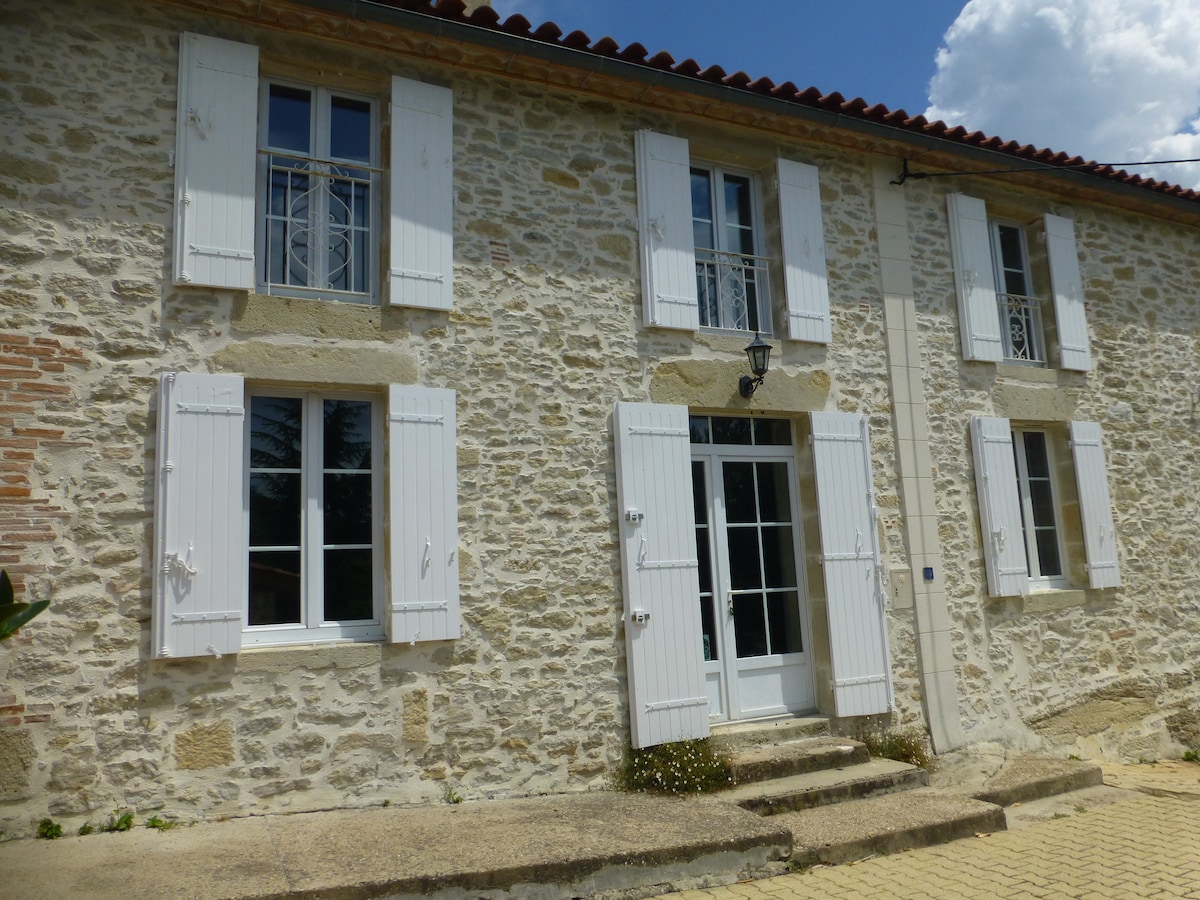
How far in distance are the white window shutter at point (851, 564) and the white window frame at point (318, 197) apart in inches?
122

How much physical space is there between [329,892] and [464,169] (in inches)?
154

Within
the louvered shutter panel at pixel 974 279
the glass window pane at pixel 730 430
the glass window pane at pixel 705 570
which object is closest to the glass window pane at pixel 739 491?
the glass window pane at pixel 730 430

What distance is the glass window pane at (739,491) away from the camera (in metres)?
6.11

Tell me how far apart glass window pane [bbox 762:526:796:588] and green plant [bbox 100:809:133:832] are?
3.95 metres

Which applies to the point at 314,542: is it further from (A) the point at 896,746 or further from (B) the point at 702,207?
(A) the point at 896,746

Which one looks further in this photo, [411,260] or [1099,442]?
[1099,442]

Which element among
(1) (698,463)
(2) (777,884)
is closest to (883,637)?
(1) (698,463)

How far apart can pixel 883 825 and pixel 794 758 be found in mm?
807

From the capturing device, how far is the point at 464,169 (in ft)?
17.8

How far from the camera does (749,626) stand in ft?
19.8

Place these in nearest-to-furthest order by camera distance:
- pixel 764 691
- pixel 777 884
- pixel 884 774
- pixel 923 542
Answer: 1. pixel 777 884
2. pixel 884 774
3. pixel 764 691
4. pixel 923 542

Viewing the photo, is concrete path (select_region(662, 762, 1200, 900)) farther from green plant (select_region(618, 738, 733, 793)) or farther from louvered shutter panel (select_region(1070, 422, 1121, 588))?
louvered shutter panel (select_region(1070, 422, 1121, 588))

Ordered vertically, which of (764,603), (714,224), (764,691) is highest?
(714,224)

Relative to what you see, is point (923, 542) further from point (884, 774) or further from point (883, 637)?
point (884, 774)
